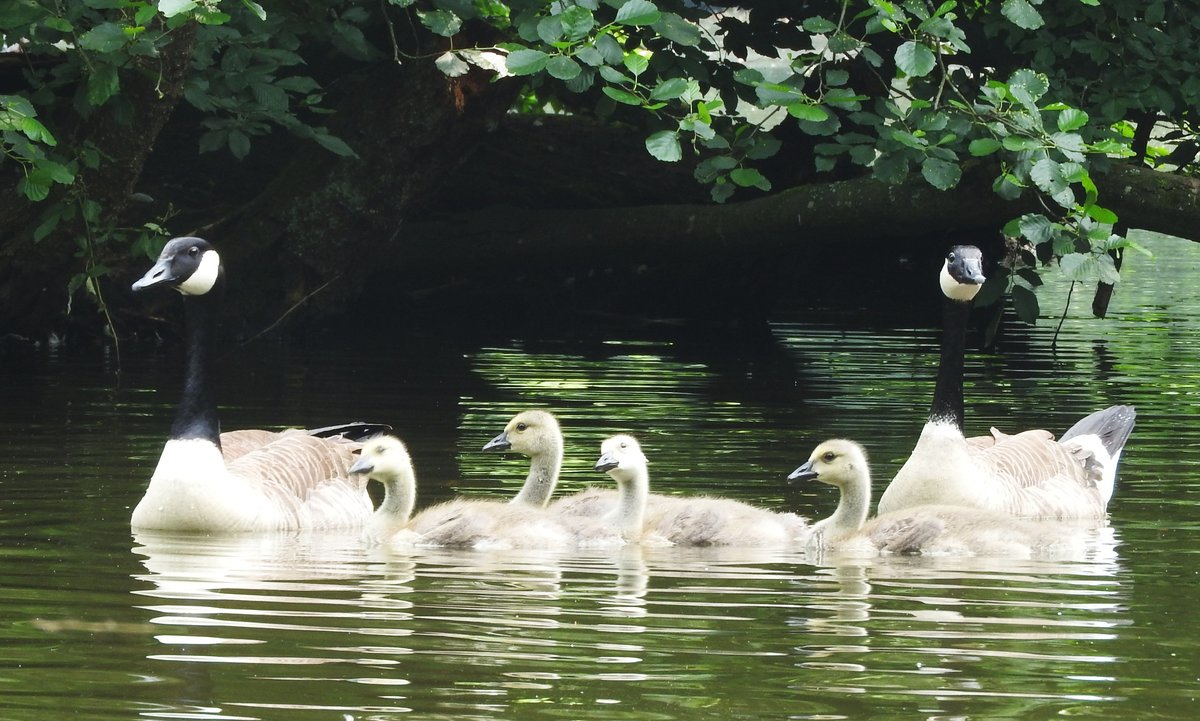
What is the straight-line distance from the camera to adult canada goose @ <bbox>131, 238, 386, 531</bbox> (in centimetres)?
1088

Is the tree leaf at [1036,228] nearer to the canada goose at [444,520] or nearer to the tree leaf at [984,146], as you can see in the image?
the tree leaf at [984,146]

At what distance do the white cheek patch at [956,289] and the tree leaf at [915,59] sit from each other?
1316 millimetres

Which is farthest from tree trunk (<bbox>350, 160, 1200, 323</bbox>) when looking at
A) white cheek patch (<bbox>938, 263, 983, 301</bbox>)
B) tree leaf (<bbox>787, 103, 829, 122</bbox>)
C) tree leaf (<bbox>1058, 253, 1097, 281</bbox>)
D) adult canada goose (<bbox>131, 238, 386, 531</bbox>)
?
adult canada goose (<bbox>131, 238, 386, 531</bbox>)

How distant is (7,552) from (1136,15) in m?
11.6

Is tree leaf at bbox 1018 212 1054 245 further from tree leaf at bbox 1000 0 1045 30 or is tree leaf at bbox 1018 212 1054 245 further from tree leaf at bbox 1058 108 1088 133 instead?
tree leaf at bbox 1000 0 1045 30

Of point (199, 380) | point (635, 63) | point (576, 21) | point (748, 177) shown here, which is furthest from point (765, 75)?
point (199, 380)

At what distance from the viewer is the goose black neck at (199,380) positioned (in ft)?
36.5

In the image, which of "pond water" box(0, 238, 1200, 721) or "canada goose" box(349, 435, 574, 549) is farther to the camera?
"canada goose" box(349, 435, 574, 549)

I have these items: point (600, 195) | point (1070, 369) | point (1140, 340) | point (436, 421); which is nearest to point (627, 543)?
point (436, 421)

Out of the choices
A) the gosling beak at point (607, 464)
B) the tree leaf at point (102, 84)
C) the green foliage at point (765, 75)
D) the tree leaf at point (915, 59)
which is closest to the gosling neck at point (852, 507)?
the gosling beak at point (607, 464)

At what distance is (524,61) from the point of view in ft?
39.5

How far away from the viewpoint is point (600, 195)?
25594 millimetres

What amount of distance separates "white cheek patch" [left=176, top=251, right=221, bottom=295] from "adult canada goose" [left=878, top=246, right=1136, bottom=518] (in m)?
4.40

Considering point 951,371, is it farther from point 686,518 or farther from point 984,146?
point 686,518
